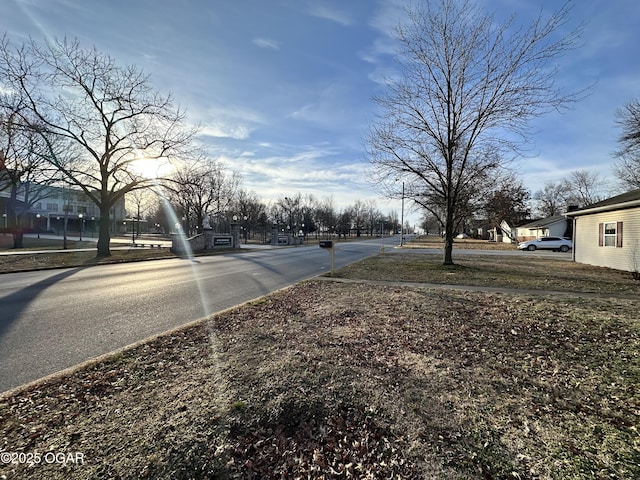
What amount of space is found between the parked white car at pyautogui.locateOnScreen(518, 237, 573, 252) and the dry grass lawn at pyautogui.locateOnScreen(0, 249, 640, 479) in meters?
31.2

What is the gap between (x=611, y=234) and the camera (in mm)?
14742

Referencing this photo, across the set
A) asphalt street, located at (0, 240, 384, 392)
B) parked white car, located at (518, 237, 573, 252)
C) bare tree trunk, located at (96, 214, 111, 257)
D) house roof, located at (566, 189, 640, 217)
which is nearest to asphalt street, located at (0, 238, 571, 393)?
asphalt street, located at (0, 240, 384, 392)

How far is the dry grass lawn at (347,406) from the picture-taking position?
2277mm

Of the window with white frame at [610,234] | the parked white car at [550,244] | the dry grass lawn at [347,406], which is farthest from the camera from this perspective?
the parked white car at [550,244]

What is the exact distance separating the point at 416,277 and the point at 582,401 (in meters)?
8.29

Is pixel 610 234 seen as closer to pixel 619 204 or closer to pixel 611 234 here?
pixel 611 234

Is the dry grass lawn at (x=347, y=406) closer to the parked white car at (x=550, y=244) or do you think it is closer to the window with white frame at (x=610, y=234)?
the window with white frame at (x=610, y=234)

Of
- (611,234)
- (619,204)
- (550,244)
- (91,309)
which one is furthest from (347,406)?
(550,244)

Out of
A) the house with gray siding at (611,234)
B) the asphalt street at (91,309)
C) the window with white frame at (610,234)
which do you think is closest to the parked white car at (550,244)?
the house with gray siding at (611,234)

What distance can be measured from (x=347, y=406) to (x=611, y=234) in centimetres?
1823

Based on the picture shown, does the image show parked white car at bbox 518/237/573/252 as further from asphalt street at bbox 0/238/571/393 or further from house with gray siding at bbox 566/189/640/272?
asphalt street at bbox 0/238/571/393

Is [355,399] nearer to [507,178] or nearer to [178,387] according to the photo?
[178,387]

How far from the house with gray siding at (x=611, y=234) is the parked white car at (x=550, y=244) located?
49.1 ft

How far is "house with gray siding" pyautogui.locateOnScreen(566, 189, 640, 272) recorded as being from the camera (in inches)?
519
